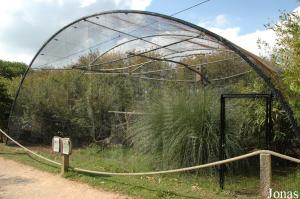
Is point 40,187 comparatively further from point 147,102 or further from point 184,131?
point 147,102

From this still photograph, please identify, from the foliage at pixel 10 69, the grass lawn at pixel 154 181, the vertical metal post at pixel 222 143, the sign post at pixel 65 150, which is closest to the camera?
the grass lawn at pixel 154 181

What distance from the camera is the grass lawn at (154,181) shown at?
764 cm

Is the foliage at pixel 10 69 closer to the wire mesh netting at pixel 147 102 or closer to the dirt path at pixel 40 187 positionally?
the wire mesh netting at pixel 147 102

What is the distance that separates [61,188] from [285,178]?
4373mm

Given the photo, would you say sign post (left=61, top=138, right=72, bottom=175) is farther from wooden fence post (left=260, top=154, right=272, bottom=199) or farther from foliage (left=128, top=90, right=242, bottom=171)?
wooden fence post (left=260, top=154, right=272, bottom=199)

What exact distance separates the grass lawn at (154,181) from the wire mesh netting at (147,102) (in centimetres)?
5

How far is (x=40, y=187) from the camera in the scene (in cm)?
844

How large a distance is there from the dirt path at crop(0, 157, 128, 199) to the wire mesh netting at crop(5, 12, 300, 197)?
1352 millimetres

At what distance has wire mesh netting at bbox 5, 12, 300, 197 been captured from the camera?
29.9ft

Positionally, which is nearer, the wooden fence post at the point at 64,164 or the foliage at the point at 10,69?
the wooden fence post at the point at 64,164

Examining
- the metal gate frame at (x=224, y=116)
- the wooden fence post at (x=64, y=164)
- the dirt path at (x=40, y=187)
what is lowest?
the dirt path at (x=40, y=187)

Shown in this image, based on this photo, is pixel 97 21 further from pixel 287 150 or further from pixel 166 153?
pixel 287 150

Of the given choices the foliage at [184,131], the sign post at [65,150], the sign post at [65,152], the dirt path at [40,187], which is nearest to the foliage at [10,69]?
the dirt path at [40,187]

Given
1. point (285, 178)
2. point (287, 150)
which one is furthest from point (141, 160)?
point (287, 150)
